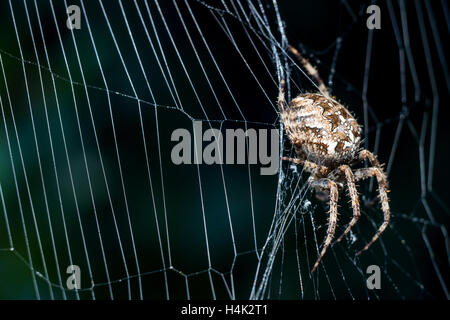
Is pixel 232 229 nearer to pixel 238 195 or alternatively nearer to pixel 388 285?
pixel 238 195

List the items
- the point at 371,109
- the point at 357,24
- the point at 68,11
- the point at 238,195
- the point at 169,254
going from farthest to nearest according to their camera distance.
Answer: the point at 371,109
the point at 357,24
the point at 238,195
the point at 169,254
the point at 68,11

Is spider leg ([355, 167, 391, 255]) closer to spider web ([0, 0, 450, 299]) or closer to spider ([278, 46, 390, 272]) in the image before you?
spider ([278, 46, 390, 272])

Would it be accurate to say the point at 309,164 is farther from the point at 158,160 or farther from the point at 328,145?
the point at 158,160

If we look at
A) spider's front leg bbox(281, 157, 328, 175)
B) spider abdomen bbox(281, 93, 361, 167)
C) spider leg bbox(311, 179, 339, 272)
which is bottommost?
spider leg bbox(311, 179, 339, 272)

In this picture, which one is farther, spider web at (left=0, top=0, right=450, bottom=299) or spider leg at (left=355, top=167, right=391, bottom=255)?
spider web at (left=0, top=0, right=450, bottom=299)

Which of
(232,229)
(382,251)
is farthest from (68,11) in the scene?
(382,251)

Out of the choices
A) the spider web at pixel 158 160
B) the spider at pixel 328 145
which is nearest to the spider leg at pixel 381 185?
the spider at pixel 328 145

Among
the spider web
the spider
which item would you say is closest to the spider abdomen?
the spider
